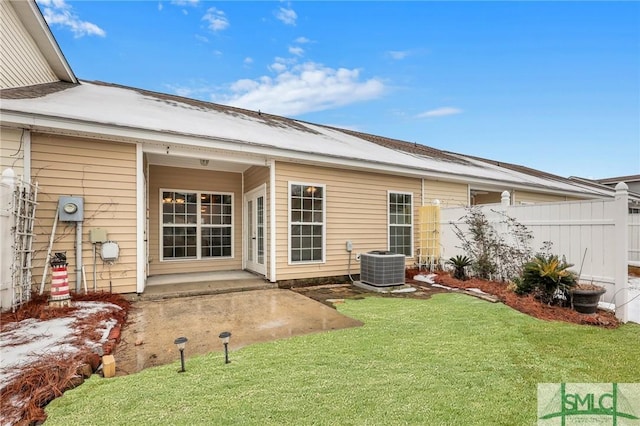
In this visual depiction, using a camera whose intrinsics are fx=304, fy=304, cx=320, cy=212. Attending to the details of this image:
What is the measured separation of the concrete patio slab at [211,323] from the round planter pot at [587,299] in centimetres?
331

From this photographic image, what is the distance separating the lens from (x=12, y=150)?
4359mm

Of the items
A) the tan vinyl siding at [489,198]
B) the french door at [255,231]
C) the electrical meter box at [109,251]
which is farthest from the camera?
the tan vinyl siding at [489,198]

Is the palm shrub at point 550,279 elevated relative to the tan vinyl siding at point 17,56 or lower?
lower

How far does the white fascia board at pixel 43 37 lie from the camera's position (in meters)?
5.63

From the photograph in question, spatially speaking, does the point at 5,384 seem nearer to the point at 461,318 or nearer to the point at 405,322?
the point at 405,322

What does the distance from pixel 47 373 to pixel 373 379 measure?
2.54 metres

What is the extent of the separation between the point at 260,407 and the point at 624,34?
38.5 ft

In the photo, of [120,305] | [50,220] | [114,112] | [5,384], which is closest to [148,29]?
[114,112]

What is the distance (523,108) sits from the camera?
38.3 ft

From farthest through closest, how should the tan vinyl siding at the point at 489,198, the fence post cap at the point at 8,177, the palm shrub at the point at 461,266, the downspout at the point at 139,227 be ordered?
the tan vinyl siding at the point at 489,198 → the palm shrub at the point at 461,266 → the downspout at the point at 139,227 → the fence post cap at the point at 8,177

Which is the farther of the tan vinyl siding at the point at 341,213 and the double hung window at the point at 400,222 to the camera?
the double hung window at the point at 400,222

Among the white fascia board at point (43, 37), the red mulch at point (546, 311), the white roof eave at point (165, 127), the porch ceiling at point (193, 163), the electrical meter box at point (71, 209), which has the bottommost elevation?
the red mulch at point (546, 311)

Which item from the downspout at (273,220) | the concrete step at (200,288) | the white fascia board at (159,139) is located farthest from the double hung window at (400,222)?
the concrete step at (200,288)

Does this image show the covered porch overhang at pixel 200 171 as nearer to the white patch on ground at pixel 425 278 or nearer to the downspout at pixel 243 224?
the downspout at pixel 243 224
